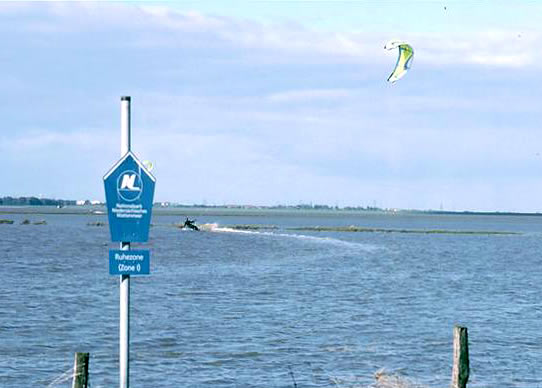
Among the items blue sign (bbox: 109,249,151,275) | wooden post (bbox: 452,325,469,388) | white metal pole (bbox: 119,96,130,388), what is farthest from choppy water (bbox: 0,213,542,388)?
blue sign (bbox: 109,249,151,275)

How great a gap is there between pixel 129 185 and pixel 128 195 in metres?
0.12

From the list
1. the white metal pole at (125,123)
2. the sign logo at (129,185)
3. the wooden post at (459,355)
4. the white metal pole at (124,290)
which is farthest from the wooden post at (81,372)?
the wooden post at (459,355)

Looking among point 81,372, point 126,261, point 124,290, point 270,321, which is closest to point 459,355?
point 81,372

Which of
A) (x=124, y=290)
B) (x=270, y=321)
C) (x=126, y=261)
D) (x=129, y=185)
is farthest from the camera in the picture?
(x=270, y=321)

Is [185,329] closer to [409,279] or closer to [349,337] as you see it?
[349,337]

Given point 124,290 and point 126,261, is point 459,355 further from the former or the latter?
point 126,261

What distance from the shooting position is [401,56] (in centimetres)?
2583

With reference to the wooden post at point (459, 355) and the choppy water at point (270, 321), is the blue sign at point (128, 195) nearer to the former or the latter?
the wooden post at point (459, 355)

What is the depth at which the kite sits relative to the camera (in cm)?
2437

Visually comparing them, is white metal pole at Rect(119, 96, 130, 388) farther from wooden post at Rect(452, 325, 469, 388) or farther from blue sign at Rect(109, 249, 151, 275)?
wooden post at Rect(452, 325, 469, 388)

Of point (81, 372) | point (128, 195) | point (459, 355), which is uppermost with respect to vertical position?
point (128, 195)

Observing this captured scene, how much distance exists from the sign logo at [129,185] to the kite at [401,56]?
1335cm

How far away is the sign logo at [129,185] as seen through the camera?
11.3m

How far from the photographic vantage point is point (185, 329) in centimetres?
3353
